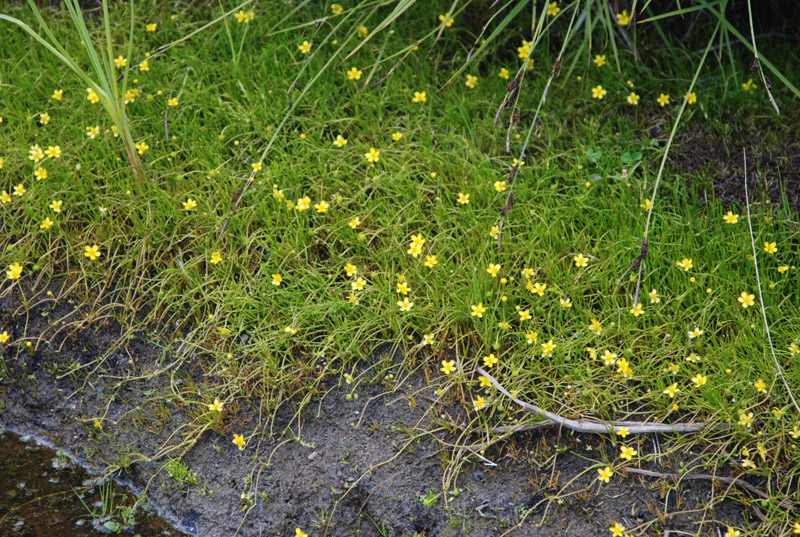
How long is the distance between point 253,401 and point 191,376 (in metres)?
0.28

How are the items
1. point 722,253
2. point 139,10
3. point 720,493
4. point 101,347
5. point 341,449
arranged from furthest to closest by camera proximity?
point 139,10 < point 101,347 < point 722,253 < point 341,449 < point 720,493

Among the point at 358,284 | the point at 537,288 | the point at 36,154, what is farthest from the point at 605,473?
the point at 36,154

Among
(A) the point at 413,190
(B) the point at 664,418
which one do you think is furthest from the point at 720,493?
(A) the point at 413,190

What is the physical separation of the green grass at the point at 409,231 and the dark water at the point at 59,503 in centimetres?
43

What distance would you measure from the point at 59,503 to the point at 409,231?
164cm

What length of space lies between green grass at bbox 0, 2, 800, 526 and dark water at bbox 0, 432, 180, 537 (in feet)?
1.42

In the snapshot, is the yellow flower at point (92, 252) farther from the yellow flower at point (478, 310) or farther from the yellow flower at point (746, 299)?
the yellow flower at point (746, 299)

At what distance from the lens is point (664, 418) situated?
2.46 metres

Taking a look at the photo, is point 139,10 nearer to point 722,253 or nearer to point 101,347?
point 101,347

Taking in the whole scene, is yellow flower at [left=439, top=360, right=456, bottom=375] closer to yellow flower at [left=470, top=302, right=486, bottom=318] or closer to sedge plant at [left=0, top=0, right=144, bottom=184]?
yellow flower at [left=470, top=302, right=486, bottom=318]

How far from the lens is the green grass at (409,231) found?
260cm

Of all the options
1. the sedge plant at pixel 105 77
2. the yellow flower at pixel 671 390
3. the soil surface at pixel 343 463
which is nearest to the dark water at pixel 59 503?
the soil surface at pixel 343 463

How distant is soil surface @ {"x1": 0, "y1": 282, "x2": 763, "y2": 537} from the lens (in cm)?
236

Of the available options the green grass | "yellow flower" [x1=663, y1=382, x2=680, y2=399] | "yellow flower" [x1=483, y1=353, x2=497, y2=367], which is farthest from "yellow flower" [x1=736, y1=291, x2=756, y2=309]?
"yellow flower" [x1=483, y1=353, x2=497, y2=367]
